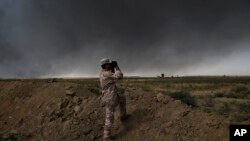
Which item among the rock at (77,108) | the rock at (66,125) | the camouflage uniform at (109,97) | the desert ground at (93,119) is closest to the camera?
the camouflage uniform at (109,97)

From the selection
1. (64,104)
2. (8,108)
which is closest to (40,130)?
(64,104)

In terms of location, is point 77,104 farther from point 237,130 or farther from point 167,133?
point 237,130

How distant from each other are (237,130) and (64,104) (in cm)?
624

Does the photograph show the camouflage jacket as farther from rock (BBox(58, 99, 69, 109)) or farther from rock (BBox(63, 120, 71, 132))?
rock (BBox(58, 99, 69, 109))

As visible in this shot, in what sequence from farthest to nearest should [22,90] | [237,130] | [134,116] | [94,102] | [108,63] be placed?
1. [22,90]
2. [94,102]
3. [134,116]
4. [108,63]
5. [237,130]

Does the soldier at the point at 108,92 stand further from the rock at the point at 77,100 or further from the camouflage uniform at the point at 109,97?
the rock at the point at 77,100

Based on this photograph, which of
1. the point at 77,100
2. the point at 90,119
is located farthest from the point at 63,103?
the point at 90,119

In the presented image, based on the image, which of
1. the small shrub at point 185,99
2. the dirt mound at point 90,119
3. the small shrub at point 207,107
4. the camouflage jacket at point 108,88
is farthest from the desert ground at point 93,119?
the small shrub at point 207,107

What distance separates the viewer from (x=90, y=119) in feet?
43.9

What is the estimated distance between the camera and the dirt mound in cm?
1219

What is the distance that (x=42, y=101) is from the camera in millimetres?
15273

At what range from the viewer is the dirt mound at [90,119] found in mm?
12188

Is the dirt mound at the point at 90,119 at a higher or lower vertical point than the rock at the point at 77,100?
lower

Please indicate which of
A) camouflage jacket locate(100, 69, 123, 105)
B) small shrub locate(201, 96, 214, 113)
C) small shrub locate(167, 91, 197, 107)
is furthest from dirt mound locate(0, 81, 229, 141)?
small shrub locate(201, 96, 214, 113)
